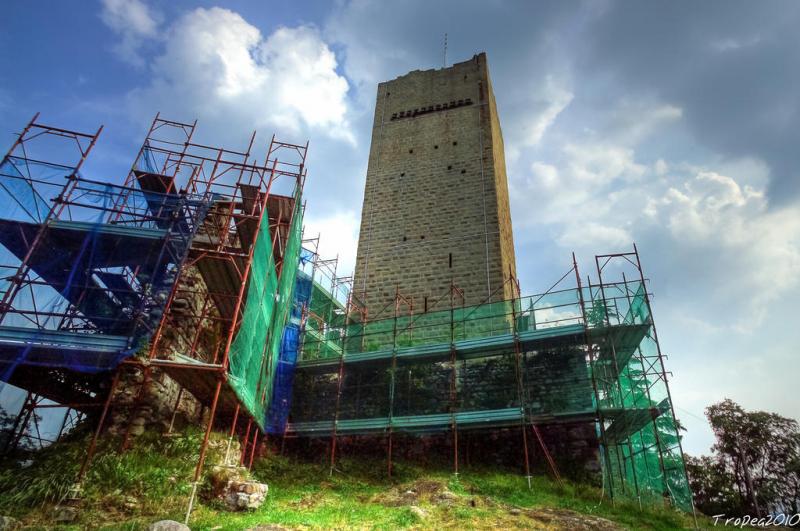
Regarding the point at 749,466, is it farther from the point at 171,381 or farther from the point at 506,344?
the point at 171,381

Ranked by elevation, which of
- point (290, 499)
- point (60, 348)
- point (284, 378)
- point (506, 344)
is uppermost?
point (506, 344)

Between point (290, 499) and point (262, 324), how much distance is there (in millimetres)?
3446

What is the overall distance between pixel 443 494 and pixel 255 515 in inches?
130

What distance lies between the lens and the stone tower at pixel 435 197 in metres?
16.0

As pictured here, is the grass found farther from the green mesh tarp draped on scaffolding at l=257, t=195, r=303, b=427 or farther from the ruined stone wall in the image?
the green mesh tarp draped on scaffolding at l=257, t=195, r=303, b=427

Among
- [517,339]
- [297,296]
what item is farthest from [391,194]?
[517,339]

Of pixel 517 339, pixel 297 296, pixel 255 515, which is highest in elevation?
pixel 297 296

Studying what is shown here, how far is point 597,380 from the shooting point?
1112 cm

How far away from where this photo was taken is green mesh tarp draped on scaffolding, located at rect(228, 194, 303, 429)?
9.37 metres

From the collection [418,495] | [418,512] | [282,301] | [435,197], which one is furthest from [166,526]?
[435,197]

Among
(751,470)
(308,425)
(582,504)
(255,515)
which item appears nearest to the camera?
(255,515)

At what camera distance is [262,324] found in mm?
10844

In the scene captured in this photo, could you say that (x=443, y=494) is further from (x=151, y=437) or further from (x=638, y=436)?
(x=638, y=436)

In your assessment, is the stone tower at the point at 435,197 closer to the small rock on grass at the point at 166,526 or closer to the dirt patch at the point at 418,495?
the dirt patch at the point at 418,495
